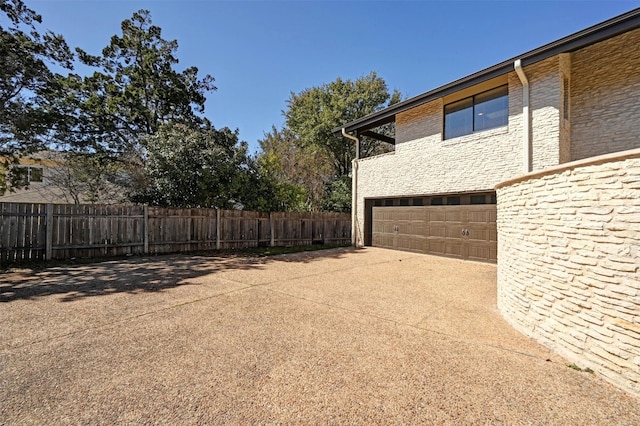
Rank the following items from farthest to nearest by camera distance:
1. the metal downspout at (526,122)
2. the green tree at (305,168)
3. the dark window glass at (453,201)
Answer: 1. the green tree at (305,168)
2. the dark window glass at (453,201)
3. the metal downspout at (526,122)

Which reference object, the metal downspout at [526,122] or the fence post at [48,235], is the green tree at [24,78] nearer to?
the fence post at [48,235]

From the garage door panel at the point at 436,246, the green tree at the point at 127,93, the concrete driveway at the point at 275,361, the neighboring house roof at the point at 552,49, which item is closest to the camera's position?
the concrete driveway at the point at 275,361

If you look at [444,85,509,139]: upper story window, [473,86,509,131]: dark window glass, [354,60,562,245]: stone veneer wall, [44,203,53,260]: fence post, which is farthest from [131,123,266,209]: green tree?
[473,86,509,131]: dark window glass

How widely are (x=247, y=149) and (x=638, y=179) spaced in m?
12.3

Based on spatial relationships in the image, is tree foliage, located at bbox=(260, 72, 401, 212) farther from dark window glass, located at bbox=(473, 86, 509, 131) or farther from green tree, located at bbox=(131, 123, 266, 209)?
dark window glass, located at bbox=(473, 86, 509, 131)

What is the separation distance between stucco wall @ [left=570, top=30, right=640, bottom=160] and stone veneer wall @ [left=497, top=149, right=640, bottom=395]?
6.31m

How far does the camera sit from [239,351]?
10.2ft

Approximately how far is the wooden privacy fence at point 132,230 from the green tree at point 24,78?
5.42m

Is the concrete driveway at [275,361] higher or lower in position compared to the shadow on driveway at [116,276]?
lower

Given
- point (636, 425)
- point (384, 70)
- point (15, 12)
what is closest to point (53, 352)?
point (636, 425)

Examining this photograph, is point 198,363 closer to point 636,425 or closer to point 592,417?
point 592,417

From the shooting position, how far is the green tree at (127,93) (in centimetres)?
1504

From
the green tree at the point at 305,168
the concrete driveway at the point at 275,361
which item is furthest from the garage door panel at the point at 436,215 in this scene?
the green tree at the point at 305,168

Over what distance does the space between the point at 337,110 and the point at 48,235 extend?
1711 centimetres
